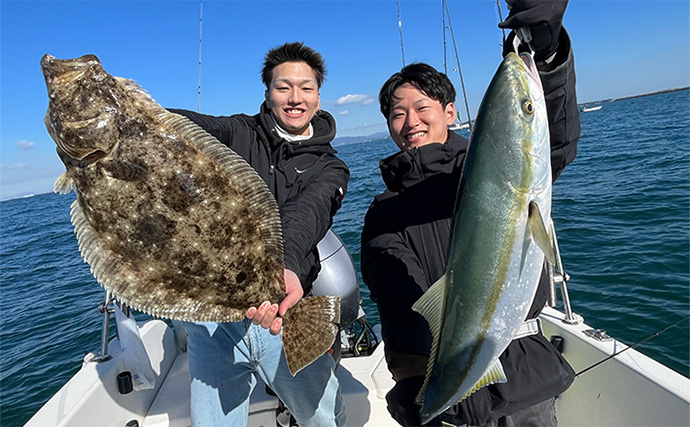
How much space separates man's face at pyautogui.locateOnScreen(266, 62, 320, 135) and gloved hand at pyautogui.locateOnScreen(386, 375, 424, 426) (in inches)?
83.1

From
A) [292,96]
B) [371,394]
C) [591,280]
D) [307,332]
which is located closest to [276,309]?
[307,332]

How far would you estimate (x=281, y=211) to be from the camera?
2.82 m

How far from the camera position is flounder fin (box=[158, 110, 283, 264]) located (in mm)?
2246

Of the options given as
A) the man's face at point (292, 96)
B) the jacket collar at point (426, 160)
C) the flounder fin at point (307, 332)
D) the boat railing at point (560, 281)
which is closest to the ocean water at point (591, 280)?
the boat railing at point (560, 281)

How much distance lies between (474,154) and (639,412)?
3079mm

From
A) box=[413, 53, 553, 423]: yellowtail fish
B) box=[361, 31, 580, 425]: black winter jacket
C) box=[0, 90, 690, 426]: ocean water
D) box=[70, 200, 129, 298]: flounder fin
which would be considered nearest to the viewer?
box=[413, 53, 553, 423]: yellowtail fish

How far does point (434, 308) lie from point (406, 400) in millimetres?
673

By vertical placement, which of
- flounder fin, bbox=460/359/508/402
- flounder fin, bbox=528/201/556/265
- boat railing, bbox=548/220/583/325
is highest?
flounder fin, bbox=528/201/556/265

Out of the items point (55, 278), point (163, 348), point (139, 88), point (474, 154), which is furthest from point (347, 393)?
point (55, 278)

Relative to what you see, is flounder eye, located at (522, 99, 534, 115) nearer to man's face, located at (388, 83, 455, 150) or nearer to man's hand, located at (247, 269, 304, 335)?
man's face, located at (388, 83, 455, 150)

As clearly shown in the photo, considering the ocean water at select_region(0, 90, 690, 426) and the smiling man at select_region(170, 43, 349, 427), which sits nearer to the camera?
the smiling man at select_region(170, 43, 349, 427)

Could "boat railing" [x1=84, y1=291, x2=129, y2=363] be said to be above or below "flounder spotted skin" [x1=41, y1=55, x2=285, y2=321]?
below

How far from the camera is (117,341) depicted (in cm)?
516

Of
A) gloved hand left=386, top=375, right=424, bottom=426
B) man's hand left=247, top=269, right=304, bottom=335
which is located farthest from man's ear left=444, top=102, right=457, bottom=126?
gloved hand left=386, top=375, right=424, bottom=426
